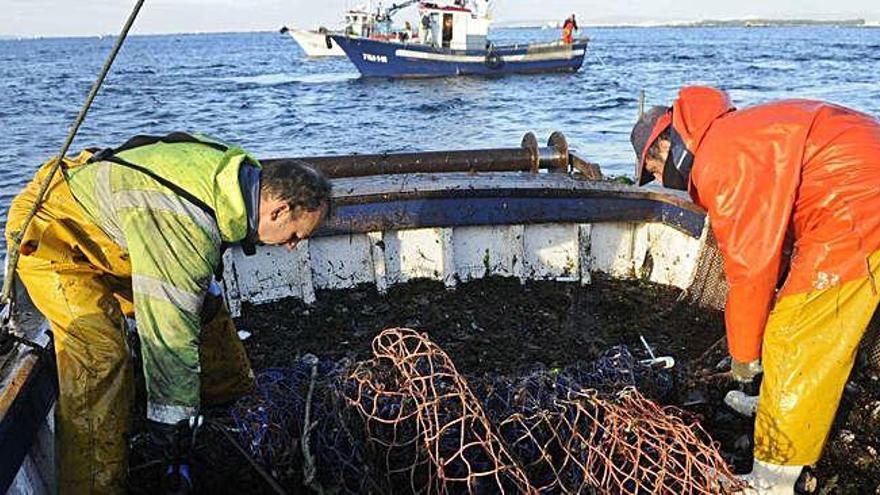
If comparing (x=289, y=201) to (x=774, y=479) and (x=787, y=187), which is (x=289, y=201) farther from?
(x=774, y=479)

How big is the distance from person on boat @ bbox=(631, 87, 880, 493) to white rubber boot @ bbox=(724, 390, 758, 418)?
660mm

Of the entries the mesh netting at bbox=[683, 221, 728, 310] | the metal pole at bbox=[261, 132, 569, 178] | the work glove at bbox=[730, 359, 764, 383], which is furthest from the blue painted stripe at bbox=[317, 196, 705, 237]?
the work glove at bbox=[730, 359, 764, 383]

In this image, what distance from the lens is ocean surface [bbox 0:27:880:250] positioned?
1727cm

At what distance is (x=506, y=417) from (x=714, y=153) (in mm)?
1349

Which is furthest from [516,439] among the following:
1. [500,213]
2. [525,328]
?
[500,213]

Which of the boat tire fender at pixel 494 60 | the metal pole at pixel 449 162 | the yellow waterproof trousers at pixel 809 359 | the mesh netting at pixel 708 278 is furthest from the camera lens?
the boat tire fender at pixel 494 60

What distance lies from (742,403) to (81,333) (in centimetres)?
315

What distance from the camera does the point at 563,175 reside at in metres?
5.69

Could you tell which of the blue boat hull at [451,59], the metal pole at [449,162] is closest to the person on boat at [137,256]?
the metal pole at [449,162]

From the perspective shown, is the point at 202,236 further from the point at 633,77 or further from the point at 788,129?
the point at 633,77

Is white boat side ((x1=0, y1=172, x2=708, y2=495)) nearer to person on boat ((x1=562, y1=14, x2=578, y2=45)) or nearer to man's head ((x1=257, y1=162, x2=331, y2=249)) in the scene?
man's head ((x1=257, y1=162, x2=331, y2=249))

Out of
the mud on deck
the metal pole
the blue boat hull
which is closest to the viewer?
the mud on deck

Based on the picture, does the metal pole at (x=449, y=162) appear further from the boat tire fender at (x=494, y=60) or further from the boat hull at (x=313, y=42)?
the boat hull at (x=313, y=42)

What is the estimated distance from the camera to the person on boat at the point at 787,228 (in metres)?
2.73
